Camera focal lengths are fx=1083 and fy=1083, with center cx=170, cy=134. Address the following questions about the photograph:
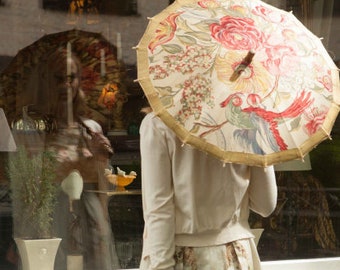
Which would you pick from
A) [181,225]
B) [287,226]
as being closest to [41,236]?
[287,226]

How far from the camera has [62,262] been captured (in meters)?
7.25

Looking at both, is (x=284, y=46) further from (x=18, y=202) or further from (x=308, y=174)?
(x=308, y=174)

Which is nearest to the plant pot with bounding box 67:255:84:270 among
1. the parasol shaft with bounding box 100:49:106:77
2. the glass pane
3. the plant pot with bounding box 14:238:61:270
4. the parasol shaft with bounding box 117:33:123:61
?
the glass pane

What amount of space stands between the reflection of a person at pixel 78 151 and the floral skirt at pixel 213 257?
8.61 ft

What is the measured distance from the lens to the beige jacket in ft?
14.5

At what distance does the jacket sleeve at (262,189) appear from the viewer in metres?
4.68

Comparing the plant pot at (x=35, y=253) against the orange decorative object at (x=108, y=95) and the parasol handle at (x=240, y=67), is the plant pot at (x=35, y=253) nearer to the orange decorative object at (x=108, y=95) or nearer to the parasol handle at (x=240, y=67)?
the orange decorative object at (x=108, y=95)

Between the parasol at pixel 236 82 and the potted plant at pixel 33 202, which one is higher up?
the parasol at pixel 236 82

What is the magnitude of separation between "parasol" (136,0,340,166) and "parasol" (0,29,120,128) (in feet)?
7.60

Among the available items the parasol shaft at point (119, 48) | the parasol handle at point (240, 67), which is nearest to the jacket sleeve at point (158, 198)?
the parasol handle at point (240, 67)

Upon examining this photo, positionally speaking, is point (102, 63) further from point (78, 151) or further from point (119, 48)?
point (78, 151)

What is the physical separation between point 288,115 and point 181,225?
2.17 feet

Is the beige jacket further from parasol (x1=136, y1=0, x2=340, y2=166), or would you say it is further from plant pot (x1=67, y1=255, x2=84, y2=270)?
plant pot (x1=67, y1=255, x2=84, y2=270)

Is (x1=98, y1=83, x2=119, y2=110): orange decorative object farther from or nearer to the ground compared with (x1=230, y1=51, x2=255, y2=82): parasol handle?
nearer to the ground
